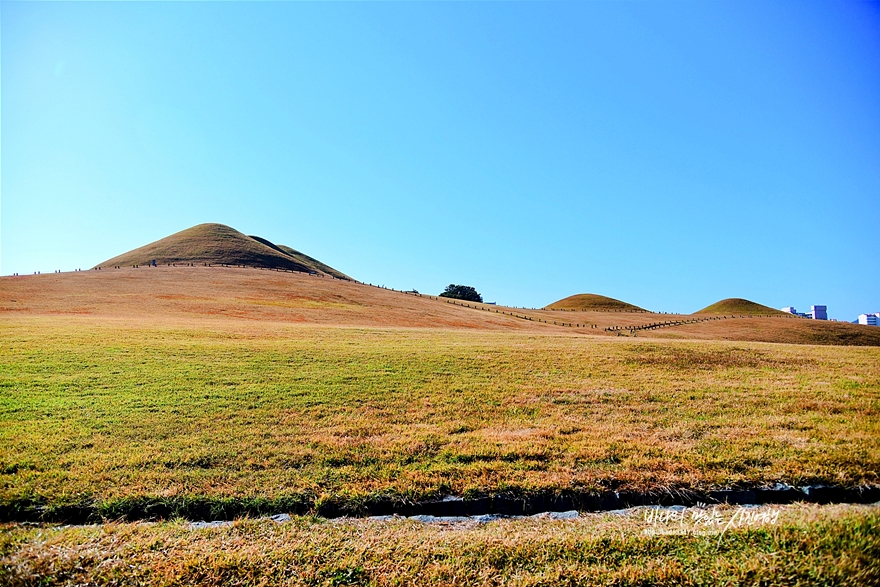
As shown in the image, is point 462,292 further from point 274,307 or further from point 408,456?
point 408,456

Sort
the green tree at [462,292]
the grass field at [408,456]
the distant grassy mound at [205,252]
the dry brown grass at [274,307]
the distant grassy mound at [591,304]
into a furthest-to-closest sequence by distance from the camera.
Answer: the green tree at [462,292]
the distant grassy mound at [591,304]
the distant grassy mound at [205,252]
the dry brown grass at [274,307]
the grass field at [408,456]

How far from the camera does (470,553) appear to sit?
5230 millimetres

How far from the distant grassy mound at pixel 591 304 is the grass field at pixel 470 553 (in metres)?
121

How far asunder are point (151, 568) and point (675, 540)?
21.7ft

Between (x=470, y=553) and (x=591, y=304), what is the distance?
5271 inches

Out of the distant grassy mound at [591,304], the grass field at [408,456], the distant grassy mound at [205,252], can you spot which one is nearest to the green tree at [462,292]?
the distant grassy mound at [591,304]

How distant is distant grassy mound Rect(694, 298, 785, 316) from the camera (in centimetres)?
11719

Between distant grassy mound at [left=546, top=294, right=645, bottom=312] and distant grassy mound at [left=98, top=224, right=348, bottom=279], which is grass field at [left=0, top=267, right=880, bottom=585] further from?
distant grassy mound at [left=546, top=294, right=645, bottom=312]

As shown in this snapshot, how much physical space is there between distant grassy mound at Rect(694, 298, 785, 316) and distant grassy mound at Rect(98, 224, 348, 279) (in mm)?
125148

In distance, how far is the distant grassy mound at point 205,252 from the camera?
118m

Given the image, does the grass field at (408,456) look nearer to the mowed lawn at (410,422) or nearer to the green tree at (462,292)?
the mowed lawn at (410,422)

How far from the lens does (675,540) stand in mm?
5305

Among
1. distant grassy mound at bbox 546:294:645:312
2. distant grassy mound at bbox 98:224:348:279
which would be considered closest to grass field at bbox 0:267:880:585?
distant grassy mound at bbox 98:224:348:279

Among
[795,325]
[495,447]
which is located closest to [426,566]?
[495,447]
